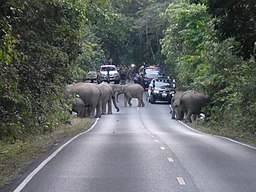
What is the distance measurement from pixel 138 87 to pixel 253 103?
89.6ft

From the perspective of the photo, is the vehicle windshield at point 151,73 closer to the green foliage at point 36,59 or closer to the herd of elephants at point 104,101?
the herd of elephants at point 104,101

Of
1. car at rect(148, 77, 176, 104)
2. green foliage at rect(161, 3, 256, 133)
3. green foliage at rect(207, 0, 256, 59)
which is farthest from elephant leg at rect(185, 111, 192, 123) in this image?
green foliage at rect(207, 0, 256, 59)

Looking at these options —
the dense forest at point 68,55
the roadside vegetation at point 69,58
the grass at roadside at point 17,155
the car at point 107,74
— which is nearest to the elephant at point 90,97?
the roadside vegetation at point 69,58

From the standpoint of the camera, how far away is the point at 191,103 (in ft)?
144

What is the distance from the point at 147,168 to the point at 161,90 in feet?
139

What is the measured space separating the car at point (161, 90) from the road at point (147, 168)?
33928 mm

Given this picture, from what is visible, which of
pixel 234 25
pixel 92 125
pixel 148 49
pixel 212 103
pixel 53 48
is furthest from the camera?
Result: pixel 148 49

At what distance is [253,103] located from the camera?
29.0m

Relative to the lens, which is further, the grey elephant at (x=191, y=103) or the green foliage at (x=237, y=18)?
the grey elephant at (x=191, y=103)

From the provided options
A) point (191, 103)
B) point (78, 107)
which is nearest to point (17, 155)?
point (78, 107)

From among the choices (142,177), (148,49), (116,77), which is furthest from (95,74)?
(142,177)

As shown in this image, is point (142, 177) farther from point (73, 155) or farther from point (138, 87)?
point (138, 87)

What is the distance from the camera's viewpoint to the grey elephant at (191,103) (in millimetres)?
43844

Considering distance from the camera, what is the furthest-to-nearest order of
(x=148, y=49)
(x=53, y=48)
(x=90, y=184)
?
1. (x=148, y=49)
2. (x=53, y=48)
3. (x=90, y=184)
